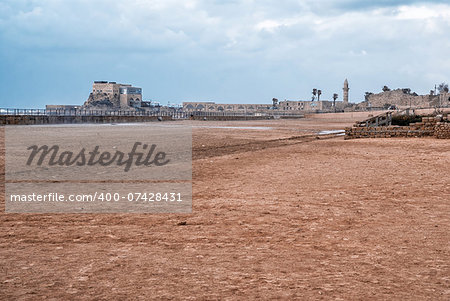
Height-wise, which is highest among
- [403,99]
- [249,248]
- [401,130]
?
[403,99]

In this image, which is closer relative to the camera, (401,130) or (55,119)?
(401,130)

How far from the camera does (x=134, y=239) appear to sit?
4.70m

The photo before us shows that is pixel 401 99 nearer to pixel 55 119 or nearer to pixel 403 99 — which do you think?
pixel 403 99

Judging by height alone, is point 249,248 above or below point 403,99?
below

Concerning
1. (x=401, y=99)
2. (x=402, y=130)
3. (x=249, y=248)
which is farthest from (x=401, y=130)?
(x=401, y=99)

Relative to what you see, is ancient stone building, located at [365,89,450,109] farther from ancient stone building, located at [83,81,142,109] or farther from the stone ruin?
the stone ruin

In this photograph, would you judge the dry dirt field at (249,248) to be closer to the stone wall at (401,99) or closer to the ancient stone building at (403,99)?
the ancient stone building at (403,99)

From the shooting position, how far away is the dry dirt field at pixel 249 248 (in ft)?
10.8

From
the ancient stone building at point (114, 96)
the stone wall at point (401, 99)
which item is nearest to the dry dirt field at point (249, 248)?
the stone wall at point (401, 99)

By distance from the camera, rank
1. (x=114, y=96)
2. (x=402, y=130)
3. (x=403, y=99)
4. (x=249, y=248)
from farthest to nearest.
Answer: (x=114, y=96), (x=403, y=99), (x=402, y=130), (x=249, y=248)

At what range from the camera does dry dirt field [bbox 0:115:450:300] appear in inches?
130

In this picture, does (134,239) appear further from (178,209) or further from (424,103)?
(424,103)

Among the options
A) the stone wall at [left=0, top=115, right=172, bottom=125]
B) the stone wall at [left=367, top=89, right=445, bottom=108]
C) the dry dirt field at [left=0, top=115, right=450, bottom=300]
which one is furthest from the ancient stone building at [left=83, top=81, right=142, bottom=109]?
the dry dirt field at [left=0, top=115, right=450, bottom=300]

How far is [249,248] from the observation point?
4.36 meters
